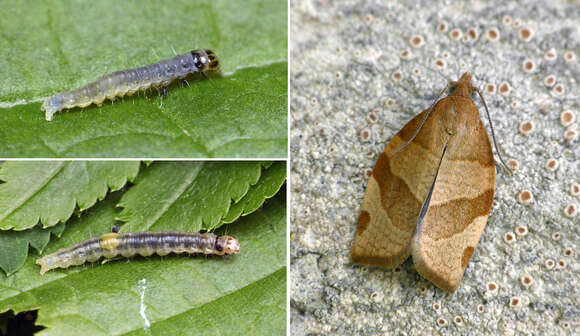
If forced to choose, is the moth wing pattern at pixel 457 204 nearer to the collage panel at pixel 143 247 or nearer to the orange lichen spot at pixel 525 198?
the orange lichen spot at pixel 525 198

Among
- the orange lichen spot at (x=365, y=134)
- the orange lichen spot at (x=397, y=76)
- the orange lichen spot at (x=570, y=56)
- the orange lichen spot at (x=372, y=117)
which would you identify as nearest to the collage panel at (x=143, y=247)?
the orange lichen spot at (x=365, y=134)

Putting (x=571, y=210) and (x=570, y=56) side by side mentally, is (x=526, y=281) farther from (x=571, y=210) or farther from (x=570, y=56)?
(x=570, y=56)

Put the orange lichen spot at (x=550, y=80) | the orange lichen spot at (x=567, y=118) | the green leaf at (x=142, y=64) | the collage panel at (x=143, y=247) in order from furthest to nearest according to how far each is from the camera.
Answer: the orange lichen spot at (x=550, y=80) → the orange lichen spot at (x=567, y=118) → the collage panel at (x=143, y=247) → the green leaf at (x=142, y=64)

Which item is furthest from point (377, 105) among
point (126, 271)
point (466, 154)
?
point (126, 271)

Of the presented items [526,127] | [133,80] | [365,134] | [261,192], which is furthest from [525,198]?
[133,80]

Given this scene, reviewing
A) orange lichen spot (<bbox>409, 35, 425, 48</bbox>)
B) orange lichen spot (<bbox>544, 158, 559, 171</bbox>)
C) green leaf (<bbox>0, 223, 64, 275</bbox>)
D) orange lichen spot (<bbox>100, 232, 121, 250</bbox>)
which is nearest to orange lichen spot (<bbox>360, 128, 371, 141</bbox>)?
orange lichen spot (<bbox>409, 35, 425, 48</bbox>)
